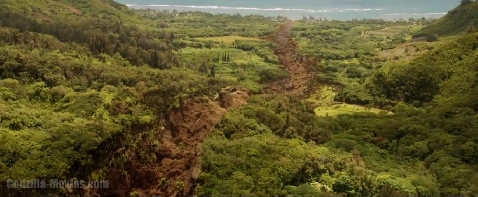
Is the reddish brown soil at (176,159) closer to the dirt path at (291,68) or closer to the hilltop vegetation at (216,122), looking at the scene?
the hilltop vegetation at (216,122)

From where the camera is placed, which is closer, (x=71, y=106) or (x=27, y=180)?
(x=27, y=180)

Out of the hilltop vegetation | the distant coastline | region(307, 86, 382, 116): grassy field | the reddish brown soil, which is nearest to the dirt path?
the hilltop vegetation

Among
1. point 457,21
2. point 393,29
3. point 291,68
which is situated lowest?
point 291,68

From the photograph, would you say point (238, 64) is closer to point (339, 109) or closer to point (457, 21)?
point (339, 109)

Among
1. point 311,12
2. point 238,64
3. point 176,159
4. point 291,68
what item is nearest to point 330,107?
point 291,68

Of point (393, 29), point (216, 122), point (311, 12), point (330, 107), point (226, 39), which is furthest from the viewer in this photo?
point (311, 12)

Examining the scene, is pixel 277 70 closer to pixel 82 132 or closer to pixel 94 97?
pixel 94 97

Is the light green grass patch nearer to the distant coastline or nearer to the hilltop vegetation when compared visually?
the hilltop vegetation

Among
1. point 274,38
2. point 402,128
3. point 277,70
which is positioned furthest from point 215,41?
point 402,128

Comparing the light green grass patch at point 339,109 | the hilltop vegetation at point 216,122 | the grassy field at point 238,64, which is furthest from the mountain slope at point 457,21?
the light green grass patch at point 339,109
